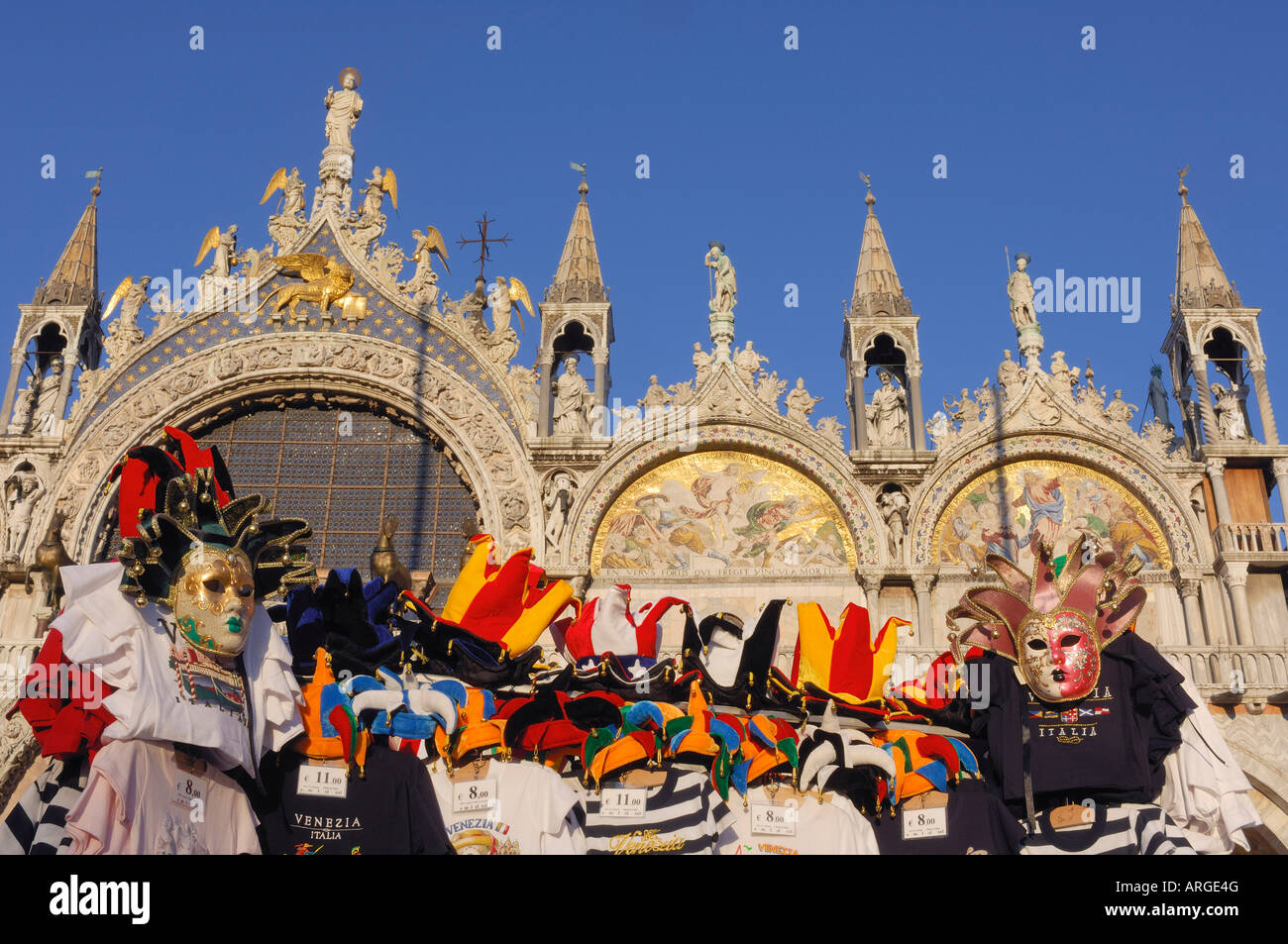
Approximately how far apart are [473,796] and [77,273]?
488 inches

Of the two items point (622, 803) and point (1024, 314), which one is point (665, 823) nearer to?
point (622, 803)

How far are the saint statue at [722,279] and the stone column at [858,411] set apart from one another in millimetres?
1896

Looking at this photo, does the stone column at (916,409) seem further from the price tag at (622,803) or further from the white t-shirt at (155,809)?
the white t-shirt at (155,809)

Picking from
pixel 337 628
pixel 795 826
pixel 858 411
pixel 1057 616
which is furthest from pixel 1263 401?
pixel 337 628

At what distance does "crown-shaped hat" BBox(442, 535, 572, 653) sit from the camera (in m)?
12.3

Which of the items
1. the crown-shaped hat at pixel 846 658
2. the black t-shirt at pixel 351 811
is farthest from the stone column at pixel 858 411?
the black t-shirt at pixel 351 811

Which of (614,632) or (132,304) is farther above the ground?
(132,304)

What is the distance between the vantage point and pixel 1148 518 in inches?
723

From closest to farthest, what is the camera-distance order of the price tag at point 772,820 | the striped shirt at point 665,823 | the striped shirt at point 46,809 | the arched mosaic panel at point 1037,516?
1. the striped shirt at point 46,809
2. the striped shirt at point 665,823
3. the price tag at point 772,820
4. the arched mosaic panel at point 1037,516

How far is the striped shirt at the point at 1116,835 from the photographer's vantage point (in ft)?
38.1

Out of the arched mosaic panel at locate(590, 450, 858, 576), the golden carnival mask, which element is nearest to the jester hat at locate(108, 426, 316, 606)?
the golden carnival mask

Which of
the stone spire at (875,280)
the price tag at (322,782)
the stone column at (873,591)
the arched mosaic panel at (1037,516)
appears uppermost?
the stone spire at (875,280)

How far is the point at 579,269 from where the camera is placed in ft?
66.5

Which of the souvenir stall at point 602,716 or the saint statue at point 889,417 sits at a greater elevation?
the saint statue at point 889,417
